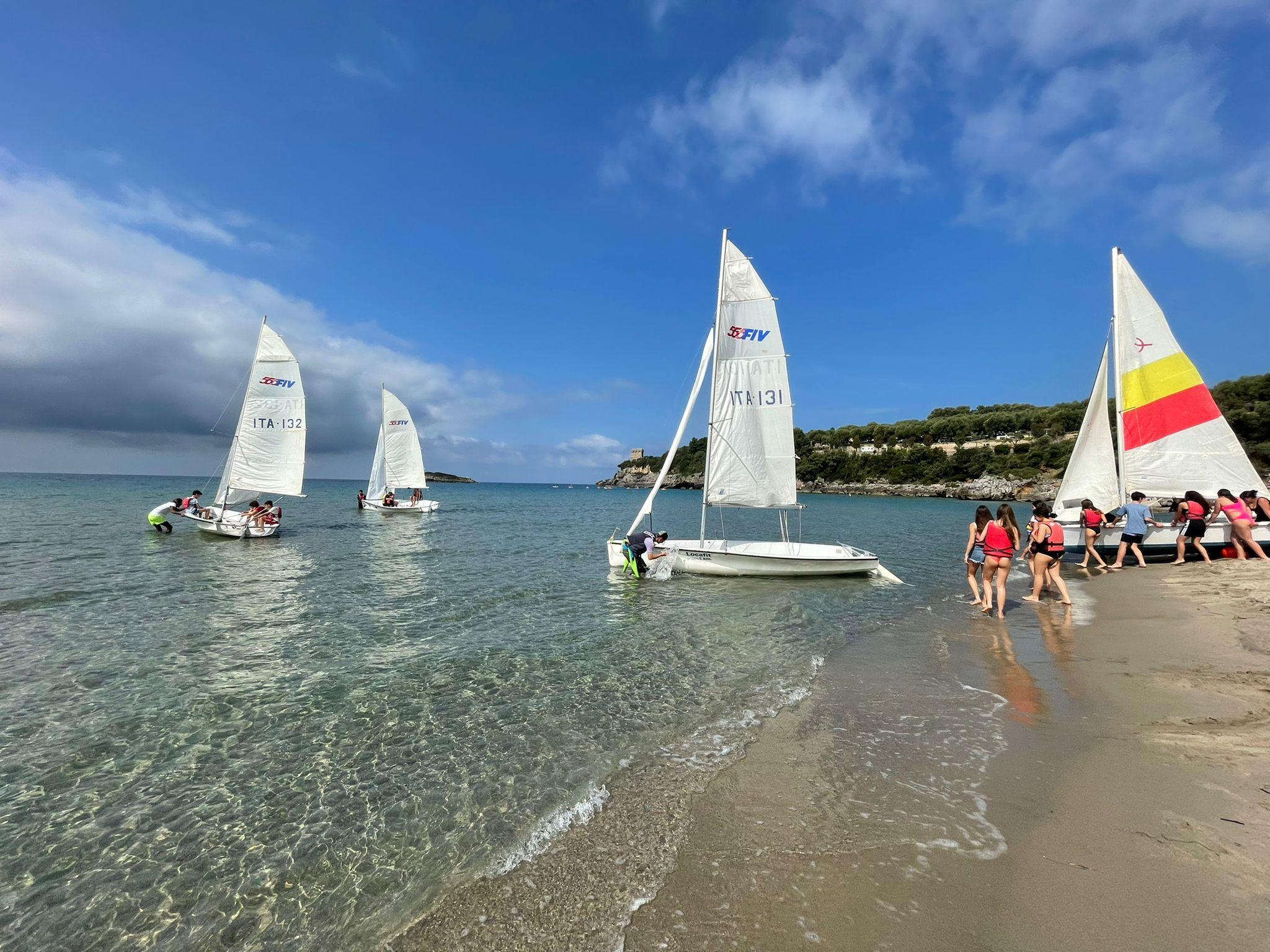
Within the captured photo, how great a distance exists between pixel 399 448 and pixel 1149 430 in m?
49.0

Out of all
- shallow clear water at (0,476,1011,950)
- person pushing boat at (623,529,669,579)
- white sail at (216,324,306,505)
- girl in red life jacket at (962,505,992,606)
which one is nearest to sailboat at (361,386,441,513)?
white sail at (216,324,306,505)

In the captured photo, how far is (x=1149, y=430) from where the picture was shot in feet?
60.4

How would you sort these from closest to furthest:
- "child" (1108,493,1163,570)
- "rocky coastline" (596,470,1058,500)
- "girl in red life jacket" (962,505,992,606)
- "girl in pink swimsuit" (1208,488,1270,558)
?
"girl in red life jacket" (962,505,992,606)
"girl in pink swimsuit" (1208,488,1270,558)
"child" (1108,493,1163,570)
"rocky coastline" (596,470,1058,500)

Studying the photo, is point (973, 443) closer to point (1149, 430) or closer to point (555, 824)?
point (1149, 430)

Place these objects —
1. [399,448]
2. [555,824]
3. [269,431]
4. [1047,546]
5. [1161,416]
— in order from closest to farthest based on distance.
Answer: [555,824] → [1047,546] → [1161,416] → [269,431] → [399,448]

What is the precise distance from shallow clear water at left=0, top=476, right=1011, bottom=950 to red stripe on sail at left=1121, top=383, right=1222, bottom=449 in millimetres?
9063

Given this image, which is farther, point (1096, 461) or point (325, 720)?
point (1096, 461)

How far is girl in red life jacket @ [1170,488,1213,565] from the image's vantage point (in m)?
16.8

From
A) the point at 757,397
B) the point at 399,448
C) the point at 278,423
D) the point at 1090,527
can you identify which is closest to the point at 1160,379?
the point at 1090,527

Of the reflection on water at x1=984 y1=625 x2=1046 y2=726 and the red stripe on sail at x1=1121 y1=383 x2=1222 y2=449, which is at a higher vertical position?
the red stripe on sail at x1=1121 y1=383 x2=1222 y2=449

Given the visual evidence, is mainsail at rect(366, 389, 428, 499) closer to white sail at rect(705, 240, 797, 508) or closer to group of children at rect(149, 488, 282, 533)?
group of children at rect(149, 488, 282, 533)

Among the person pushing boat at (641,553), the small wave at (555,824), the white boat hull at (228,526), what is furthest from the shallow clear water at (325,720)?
the white boat hull at (228,526)

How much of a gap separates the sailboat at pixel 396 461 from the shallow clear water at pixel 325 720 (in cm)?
2978

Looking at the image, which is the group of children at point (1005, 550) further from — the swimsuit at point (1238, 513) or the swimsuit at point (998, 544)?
the swimsuit at point (1238, 513)
